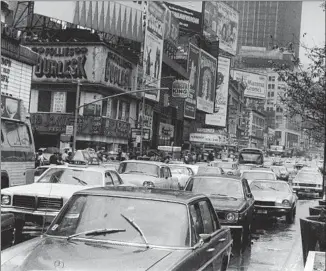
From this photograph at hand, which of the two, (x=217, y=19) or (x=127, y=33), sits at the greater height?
(x=217, y=19)

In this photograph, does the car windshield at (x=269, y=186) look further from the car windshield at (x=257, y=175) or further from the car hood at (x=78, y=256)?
the car hood at (x=78, y=256)

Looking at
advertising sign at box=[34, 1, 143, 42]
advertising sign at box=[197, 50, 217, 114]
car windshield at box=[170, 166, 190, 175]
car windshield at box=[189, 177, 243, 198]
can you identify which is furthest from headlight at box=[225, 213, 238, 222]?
advertising sign at box=[197, 50, 217, 114]

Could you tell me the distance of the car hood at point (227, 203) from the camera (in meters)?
10.6

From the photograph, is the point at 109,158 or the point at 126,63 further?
the point at 126,63

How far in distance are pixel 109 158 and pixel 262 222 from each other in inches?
975

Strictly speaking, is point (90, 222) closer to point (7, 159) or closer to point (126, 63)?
point (7, 159)

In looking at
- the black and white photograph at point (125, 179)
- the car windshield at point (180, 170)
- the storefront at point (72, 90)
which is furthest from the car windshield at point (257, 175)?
the storefront at point (72, 90)

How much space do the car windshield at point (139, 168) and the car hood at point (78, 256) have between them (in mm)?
11563

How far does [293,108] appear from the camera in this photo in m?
11.8

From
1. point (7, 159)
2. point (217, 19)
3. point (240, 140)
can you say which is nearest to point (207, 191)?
point (7, 159)

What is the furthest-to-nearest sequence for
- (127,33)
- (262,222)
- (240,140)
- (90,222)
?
(240,140) < (127,33) < (262,222) < (90,222)

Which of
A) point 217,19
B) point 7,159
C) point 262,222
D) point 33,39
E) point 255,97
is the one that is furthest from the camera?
point 255,97

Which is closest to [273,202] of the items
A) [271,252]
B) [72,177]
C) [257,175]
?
[271,252]

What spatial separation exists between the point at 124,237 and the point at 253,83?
13682cm
